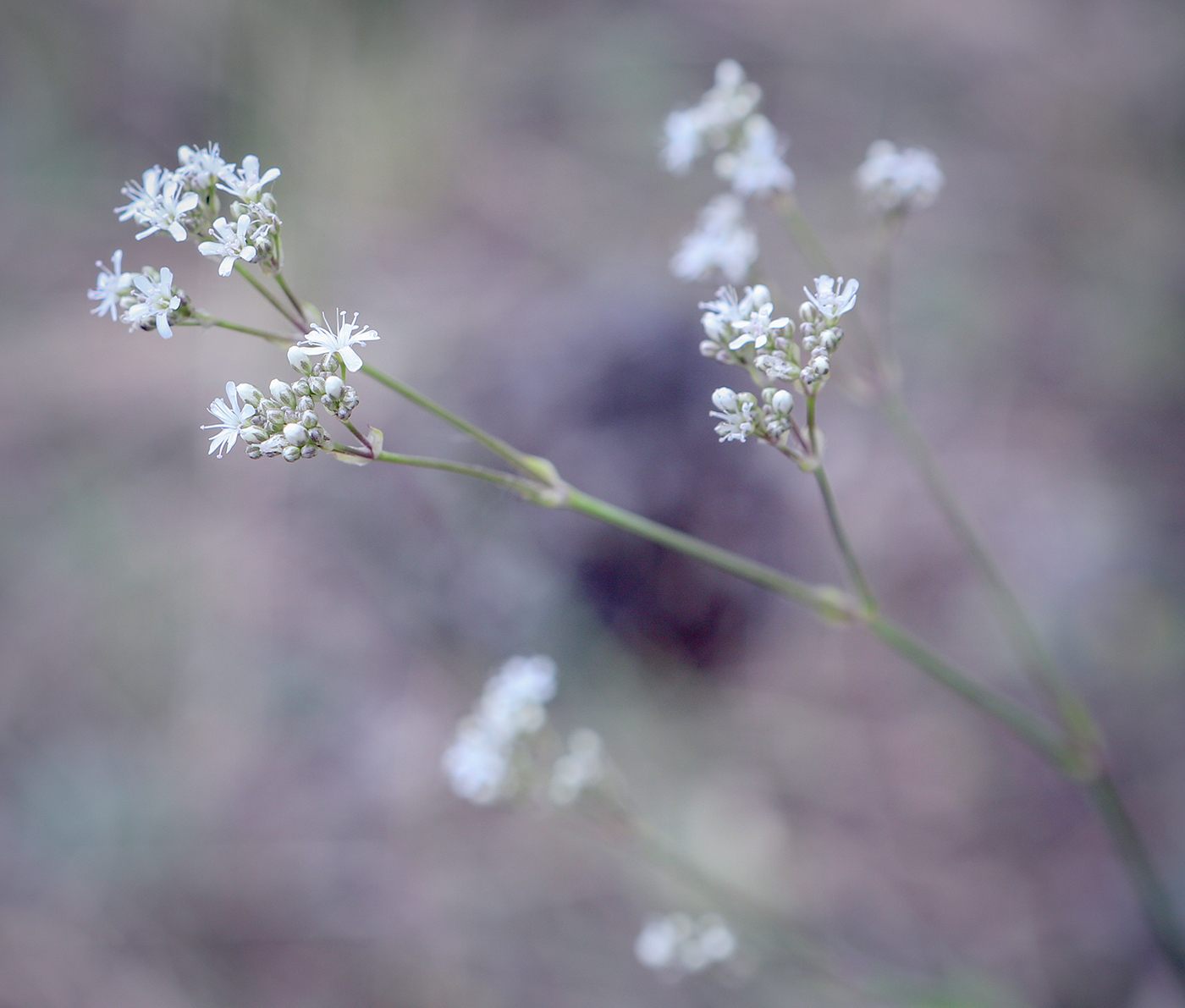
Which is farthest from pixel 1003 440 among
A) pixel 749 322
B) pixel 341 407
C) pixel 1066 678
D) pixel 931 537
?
pixel 341 407

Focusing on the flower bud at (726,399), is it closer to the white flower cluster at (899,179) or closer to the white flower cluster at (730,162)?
the white flower cluster at (730,162)

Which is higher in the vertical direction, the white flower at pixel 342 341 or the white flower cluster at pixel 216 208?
the white flower cluster at pixel 216 208

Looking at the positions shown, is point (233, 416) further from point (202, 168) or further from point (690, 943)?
point (690, 943)

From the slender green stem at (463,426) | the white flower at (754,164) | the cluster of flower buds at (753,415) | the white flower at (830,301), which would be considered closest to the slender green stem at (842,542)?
the cluster of flower buds at (753,415)

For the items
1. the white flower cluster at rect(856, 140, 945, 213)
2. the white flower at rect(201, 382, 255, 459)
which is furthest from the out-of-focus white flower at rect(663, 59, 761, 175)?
the white flower at rect(201, 382, 255, 459)

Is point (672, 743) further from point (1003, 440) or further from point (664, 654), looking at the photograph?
point (1003, 440)

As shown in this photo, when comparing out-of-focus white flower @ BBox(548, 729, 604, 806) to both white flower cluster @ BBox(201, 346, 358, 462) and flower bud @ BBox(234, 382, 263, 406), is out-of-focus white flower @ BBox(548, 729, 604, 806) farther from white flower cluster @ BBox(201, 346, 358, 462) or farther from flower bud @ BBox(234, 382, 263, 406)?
flower bud @ BBox(234, 382, 263, 406)
